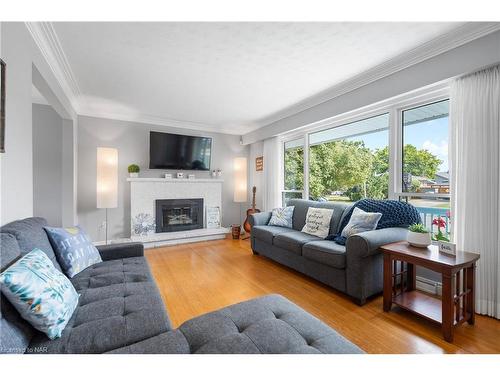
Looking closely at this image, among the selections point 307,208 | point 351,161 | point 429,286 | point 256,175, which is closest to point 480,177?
point 429,286

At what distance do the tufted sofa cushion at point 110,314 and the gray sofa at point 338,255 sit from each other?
168cm

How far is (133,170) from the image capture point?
4.11 metres

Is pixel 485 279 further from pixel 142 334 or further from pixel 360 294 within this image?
pixel 142 334

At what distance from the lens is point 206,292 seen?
2.36m

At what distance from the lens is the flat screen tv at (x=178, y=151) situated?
4.30 meters

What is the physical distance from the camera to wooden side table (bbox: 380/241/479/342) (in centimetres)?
160

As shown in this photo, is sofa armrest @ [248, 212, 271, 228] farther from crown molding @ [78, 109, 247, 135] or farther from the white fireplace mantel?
crown molding @ [78, 109, 247, 135]

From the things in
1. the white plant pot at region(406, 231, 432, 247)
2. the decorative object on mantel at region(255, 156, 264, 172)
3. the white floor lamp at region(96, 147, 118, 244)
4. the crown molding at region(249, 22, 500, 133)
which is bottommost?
the white plant pot at region(406, 231, 432, 247)

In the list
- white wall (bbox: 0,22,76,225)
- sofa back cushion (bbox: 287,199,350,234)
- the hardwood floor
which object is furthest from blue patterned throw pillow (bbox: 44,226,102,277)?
sofa back cushion (bbox: 287,199,350,234)

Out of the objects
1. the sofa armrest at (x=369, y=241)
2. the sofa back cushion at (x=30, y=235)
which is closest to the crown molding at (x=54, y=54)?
the sofa back cushion at (x=30, y=235)

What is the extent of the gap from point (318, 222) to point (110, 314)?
2.47 metres

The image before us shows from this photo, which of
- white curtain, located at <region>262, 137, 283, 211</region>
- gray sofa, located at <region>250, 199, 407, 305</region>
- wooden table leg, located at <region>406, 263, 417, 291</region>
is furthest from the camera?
white curtain, located at <region>262, 137, 283, 211</region>
